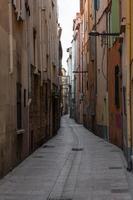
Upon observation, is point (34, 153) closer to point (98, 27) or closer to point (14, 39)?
point (14, 39)

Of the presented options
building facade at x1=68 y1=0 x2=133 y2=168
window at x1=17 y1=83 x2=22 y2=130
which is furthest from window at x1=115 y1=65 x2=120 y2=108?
window at x1=17 y1=83 x2=22 y2=130

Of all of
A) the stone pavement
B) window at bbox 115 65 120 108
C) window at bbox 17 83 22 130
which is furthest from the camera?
window at bbox 115 65 120 108

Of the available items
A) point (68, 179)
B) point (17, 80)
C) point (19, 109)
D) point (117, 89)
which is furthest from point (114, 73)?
point (68, 179)

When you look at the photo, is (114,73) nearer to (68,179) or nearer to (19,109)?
(19,109)

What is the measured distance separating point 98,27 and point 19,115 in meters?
15.3

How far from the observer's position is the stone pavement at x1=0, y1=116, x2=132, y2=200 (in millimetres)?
10938

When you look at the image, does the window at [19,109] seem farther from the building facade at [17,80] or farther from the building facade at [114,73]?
the building facade at [114,73]

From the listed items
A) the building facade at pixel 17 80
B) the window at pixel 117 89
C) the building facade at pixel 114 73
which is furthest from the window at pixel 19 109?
the window at pixel 117 89

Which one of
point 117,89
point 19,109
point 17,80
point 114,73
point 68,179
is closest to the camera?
point 68,179

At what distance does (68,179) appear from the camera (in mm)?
13289

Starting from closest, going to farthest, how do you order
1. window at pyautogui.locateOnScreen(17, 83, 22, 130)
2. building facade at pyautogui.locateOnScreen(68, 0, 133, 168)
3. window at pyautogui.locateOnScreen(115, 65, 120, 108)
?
building facade at pyautogui.locateOnScreen(68, 0, 133, 168) < window at pyautogui.locateOnScreen(17, 83, 22, 130) < window at pyautogui.locateOnScreen(115, 65, 120, 108)

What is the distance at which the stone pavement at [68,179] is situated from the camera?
10938 mm

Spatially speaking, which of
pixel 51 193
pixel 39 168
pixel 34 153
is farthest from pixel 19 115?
pixel 51 193

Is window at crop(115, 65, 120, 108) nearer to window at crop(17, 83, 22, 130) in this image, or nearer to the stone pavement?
the stone pavement
